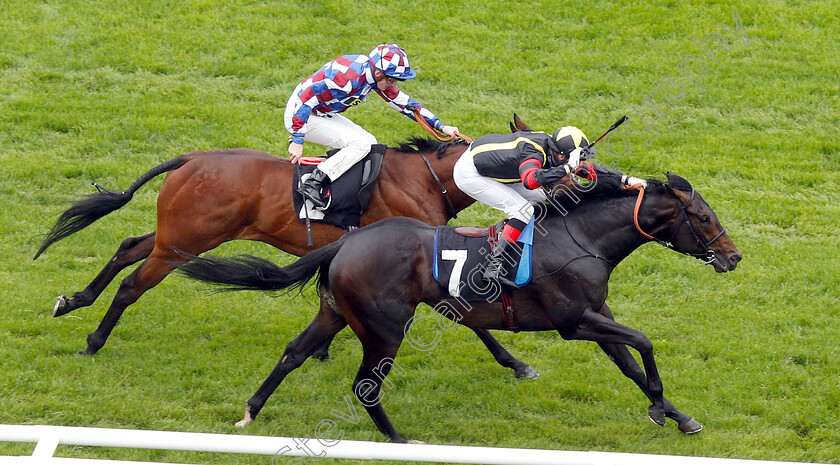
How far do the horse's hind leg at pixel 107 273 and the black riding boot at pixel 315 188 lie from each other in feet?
4.60

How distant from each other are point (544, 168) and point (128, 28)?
24.9ft

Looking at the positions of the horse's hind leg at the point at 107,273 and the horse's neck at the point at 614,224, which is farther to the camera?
the horse's hind leg at the point at 107,273

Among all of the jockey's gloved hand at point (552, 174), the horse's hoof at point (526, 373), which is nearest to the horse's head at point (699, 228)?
the jockey's gloved hand at point (552, 174)

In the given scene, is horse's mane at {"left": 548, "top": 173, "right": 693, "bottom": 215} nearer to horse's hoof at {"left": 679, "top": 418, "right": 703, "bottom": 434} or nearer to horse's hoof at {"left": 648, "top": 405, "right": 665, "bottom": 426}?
horse's hoof at {"left": 648, "top": 405, "right": 665, "bottom": 426}

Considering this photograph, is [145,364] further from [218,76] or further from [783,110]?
[783,110]

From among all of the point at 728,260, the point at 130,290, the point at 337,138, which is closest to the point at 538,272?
the point at 728,260

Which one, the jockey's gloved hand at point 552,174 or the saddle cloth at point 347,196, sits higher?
the jockey's gloved hand at point 552,174

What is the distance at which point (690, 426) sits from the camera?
5574 millimetres

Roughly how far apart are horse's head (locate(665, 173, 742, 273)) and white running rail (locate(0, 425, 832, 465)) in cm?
252

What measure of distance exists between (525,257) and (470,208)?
11.0 ft

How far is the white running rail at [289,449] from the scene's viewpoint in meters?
2.89

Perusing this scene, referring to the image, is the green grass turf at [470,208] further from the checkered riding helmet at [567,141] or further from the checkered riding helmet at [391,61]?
the checkered riding helmet at [391,61]

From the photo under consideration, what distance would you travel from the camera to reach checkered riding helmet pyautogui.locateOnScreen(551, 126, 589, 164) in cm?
Answer: 536

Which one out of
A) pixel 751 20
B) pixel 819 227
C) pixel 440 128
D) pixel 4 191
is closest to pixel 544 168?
pixel 440 128
